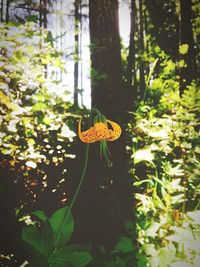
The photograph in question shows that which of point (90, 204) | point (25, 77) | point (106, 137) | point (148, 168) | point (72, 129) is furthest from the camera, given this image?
point (148, 168)

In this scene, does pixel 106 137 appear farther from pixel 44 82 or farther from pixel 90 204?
pixel 90 204

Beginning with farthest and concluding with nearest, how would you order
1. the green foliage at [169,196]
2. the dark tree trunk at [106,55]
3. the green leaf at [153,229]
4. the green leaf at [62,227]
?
the dark tree trunk at [106,55] < the green leaf at [153,229] < the green foliage at [169,196] < the green leaf at [62,227]

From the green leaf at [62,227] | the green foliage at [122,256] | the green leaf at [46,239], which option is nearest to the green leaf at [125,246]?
the green foliage at [122,256]

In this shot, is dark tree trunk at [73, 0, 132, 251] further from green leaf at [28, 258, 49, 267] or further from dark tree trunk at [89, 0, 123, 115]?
green leaf at [28, 258, 49, 267]

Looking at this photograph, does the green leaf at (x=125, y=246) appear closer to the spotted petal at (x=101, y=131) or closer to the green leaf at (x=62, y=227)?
the green leaf at (x=62, y=227)

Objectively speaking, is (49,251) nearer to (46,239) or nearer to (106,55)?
(46,239)

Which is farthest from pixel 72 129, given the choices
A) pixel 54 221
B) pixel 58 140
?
pixel 54 221

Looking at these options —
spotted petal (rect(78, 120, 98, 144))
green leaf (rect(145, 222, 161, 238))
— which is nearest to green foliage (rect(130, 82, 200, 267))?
green leaf (rect(145, 222, 161, 238))

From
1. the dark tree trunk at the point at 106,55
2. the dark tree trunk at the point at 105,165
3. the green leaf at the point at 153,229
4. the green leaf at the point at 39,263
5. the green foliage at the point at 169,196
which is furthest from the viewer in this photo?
the dark tree trunk at the point at 106,55
